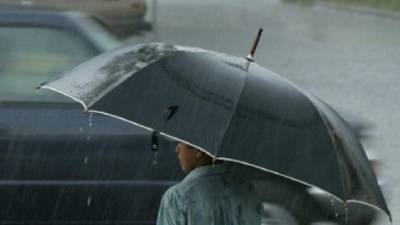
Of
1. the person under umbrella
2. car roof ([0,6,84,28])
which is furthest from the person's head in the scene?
car roof ([0,6,84,28])

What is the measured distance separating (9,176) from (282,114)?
2.99m

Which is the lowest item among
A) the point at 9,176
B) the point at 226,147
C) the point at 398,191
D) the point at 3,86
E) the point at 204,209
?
the point at 398,191

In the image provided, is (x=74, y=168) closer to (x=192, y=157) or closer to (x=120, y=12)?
(x=192, y=157)

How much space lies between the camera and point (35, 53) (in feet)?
19.7

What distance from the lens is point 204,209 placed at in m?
3.01

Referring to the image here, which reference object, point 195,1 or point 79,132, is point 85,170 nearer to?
point 79,132

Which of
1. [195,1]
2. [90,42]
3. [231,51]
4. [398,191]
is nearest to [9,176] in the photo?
[90,42]

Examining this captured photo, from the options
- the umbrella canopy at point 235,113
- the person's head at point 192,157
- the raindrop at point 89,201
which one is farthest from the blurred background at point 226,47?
the person's head at point 192,157

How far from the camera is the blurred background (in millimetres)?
Result: 5770

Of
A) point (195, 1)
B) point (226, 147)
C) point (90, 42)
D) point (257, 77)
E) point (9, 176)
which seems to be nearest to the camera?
point (226, 147)

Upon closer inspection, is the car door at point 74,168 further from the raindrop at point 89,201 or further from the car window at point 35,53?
the car window at point 35,53

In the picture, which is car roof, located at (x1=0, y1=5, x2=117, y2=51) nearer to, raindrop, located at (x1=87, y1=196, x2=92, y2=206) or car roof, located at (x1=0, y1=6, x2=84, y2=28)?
car roof, located at (x1=0, y1=6, x2=84, y2=28)

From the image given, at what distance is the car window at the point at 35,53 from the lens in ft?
19.6

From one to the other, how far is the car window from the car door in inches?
7.8
